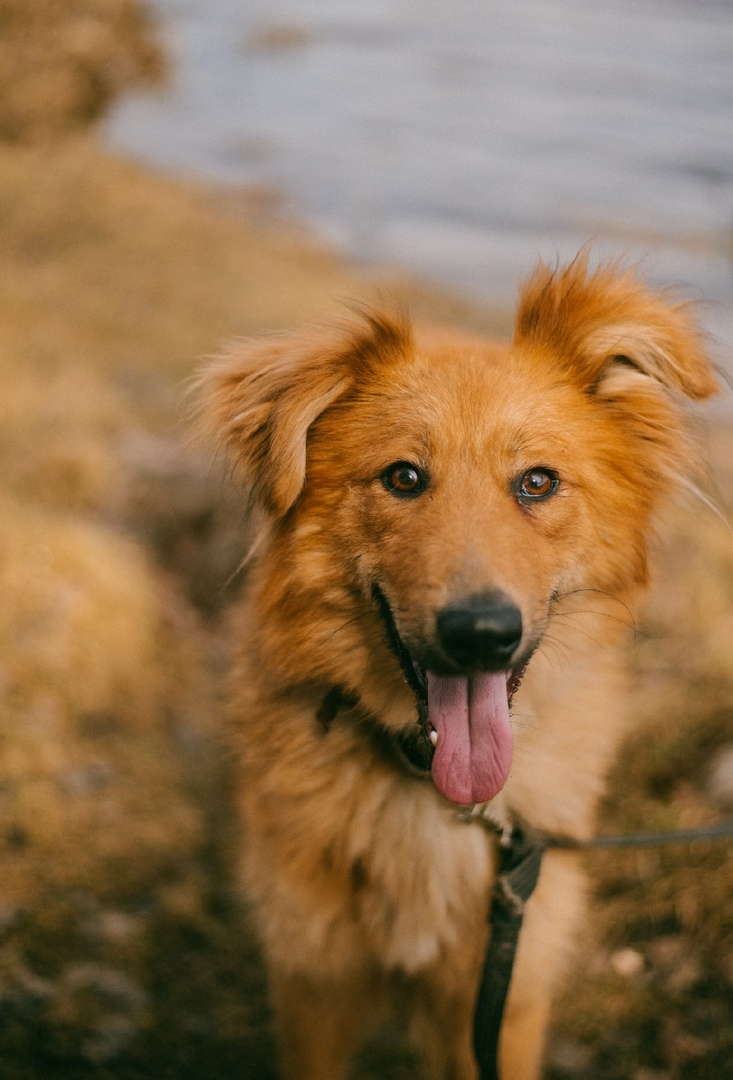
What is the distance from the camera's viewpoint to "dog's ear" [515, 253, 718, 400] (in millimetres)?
2477

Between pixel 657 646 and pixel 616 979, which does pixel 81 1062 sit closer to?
pixel 616 979

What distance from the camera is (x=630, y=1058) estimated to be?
2930 millimetres

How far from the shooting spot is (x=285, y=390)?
8.09ft

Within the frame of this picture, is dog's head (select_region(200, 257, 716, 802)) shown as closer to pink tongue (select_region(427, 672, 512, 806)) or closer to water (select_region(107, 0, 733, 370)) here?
pink tongue (select_region(427, 672, 512, 806))

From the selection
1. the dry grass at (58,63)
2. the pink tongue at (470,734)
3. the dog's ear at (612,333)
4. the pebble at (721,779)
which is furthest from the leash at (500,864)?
the dry grass at (58,63)

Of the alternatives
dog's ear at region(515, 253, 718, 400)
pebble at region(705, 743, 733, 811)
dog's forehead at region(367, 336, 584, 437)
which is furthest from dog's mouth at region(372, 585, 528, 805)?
pebble at region(705, 743, 733, 811)

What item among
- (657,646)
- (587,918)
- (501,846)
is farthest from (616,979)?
(657,646)

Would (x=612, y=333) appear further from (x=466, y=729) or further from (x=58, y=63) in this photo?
(x=58, y=63)

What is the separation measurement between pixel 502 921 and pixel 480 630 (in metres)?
0.97

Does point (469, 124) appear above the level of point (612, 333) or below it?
above

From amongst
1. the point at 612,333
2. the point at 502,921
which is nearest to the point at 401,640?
the point at 502,921

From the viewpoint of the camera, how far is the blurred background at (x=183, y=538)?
297 cm

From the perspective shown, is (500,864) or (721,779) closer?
(500,864)

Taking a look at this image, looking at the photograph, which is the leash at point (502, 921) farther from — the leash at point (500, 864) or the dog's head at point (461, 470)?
the dog's head at point (461, 470)
